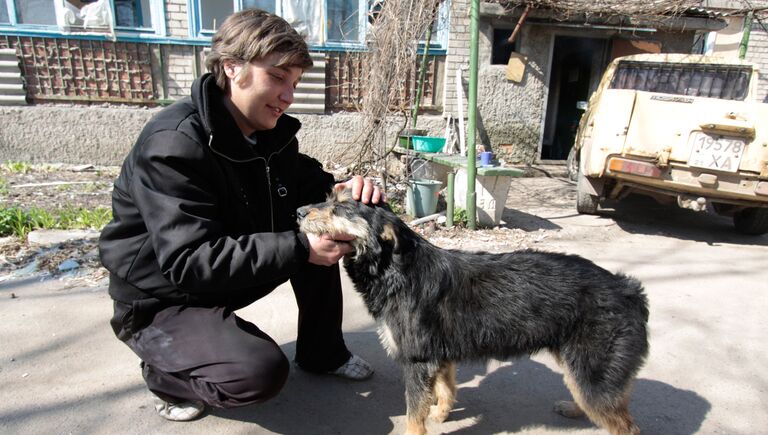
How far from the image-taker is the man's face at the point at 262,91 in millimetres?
2188

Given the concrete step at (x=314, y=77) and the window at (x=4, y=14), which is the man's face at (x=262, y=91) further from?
the window at (x=4, y=14)

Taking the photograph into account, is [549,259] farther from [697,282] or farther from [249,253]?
[697,282]

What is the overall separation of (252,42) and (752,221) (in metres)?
6.97

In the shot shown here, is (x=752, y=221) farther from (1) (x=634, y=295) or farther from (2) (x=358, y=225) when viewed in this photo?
(2) (x=358, y=225)

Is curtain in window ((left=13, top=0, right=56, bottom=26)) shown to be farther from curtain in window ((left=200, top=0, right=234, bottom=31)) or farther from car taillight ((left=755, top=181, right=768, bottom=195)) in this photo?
car taillight ((left=755, top=181, right=768, bottom=195))

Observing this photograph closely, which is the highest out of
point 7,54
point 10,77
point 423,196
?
point 7,54

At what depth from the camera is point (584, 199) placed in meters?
6.58

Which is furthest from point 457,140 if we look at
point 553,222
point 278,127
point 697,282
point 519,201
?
point 278,127

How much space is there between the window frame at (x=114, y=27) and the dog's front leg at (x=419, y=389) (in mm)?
8817

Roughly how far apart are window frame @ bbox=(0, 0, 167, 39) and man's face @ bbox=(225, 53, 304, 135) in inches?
307

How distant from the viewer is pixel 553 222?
6473 mm

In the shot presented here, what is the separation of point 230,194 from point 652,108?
5.18 m

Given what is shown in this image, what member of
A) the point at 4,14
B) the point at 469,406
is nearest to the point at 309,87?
the point at 4,14

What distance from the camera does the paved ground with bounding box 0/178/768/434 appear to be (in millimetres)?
2477
